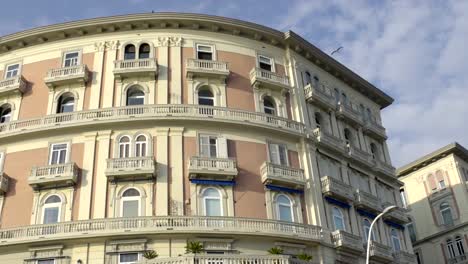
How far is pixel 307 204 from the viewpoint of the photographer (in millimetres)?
34094

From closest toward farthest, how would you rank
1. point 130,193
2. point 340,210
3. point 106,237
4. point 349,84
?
point 106,237, point 130,193, point 340,210, point 349,84

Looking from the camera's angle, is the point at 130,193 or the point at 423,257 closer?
the point at 130,193

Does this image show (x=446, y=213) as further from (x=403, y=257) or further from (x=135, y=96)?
(x=135, y=96)

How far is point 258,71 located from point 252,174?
7.71 metres

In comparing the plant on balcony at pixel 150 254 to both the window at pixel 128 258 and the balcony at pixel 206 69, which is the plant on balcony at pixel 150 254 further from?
the balcony at pixel 206 69

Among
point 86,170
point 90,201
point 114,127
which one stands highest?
point 114,127

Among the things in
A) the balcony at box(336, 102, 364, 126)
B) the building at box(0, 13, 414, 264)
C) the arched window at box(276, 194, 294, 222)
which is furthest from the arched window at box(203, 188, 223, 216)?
the balcony at box(336, 102, 364, 126)

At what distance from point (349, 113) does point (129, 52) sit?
1688 centimetres

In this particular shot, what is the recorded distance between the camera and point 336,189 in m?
35.5

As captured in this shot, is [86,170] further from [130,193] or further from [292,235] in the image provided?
[292,235]

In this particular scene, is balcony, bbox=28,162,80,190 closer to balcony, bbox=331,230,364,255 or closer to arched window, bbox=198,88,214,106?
arched window, bbox=198,88,214,106

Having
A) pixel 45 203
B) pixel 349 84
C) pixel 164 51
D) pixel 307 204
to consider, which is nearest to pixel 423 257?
pixel 349 84

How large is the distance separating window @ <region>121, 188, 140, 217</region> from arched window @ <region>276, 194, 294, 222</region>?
8.28 m

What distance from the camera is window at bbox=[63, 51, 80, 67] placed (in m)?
36.5
